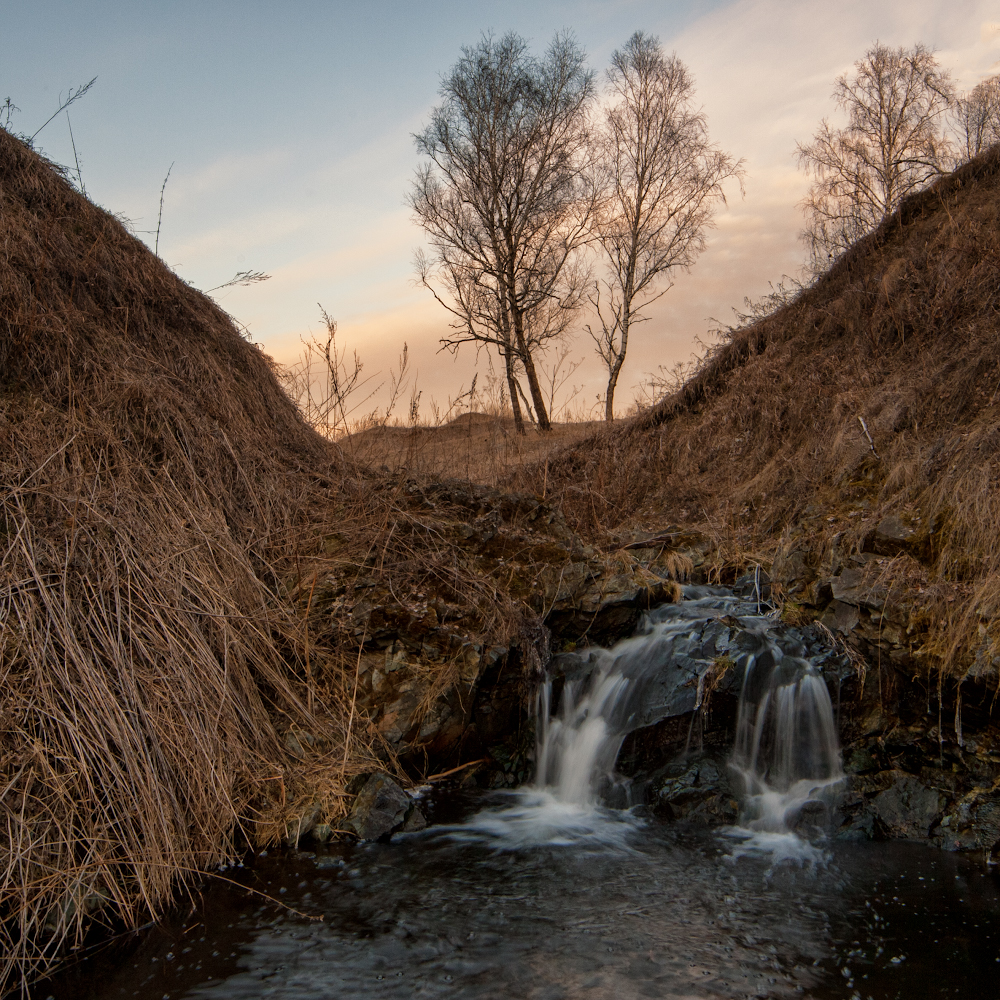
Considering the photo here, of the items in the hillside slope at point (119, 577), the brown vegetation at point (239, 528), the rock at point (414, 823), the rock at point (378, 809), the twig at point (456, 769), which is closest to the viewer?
the hillside slope at point (119, 577)

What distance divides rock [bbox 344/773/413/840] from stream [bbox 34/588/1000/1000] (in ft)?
0.42

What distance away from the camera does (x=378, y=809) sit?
4535 millimetres

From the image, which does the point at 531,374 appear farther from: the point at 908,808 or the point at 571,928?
the point at 571,928

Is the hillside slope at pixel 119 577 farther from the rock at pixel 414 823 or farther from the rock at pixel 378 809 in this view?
the rock at pixel 414 823

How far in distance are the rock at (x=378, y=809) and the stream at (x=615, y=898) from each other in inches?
5.1

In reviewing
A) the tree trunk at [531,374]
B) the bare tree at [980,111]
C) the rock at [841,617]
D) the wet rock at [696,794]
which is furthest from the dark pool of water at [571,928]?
the bare tree at [980,111]

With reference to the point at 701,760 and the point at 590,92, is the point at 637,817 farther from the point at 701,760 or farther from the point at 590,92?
the point at 590,92

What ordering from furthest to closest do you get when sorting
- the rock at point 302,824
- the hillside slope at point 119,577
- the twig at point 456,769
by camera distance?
the twig at point 456,769 → the rock at point 302,824 → the hillside slope at point 119,577

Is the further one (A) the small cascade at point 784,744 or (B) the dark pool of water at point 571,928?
(A) the small cascade at point 784,744


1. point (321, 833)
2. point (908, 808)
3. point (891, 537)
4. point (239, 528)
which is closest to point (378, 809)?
point (321, 833)

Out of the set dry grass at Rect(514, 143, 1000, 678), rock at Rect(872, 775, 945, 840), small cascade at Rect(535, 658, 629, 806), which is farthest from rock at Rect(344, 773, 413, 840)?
dry grass at Rect(514, 143, 1000, 678)

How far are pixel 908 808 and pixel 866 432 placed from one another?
184 inches

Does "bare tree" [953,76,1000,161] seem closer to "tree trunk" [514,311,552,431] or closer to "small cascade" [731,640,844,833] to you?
"tree trunk" [514,311,552,431]

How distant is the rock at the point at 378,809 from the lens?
446 cm
